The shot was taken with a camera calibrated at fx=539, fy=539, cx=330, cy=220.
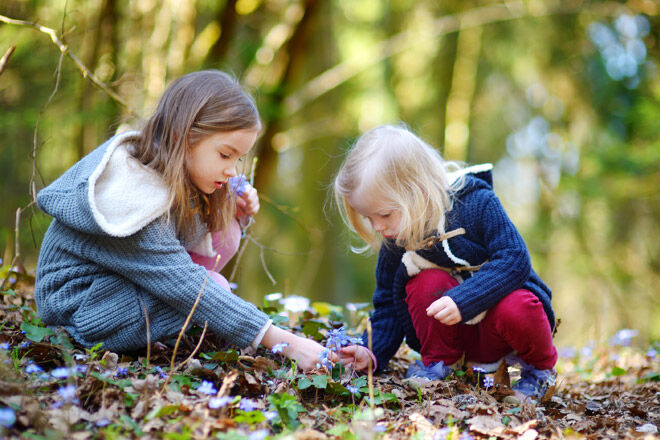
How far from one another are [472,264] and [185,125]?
1457mm

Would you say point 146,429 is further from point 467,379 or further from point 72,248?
point 467,379

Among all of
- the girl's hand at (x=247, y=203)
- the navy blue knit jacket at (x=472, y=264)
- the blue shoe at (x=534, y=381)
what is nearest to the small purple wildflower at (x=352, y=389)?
the navy blue knit jacket at (x=472, y=264)

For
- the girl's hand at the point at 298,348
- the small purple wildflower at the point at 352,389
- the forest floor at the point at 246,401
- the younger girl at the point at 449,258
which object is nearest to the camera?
the forest floor at the point at 246,401

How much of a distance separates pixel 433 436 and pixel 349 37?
7735mm

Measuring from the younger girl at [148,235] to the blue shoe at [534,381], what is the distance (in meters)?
0.98

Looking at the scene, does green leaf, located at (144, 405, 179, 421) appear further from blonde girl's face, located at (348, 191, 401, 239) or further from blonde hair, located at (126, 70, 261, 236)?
blonde girl's face, located at (348, 191, 401, 239)

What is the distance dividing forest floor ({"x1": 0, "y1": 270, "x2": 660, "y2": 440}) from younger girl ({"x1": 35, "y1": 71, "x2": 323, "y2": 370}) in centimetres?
11

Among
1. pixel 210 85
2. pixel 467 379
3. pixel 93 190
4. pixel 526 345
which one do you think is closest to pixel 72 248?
pixel 93 190

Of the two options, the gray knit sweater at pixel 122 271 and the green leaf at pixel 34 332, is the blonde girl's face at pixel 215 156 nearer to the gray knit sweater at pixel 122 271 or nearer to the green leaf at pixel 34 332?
the gray knit sweater at pixel 122 271

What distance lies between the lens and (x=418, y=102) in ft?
28.5

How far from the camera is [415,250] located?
258 centimetres

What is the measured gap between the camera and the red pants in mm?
2359

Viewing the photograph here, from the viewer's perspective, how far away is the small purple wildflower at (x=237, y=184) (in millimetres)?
2692

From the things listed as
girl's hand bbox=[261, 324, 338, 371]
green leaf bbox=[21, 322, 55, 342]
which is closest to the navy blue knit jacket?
girl's hand bbox=[261, 324, 338, 371]
